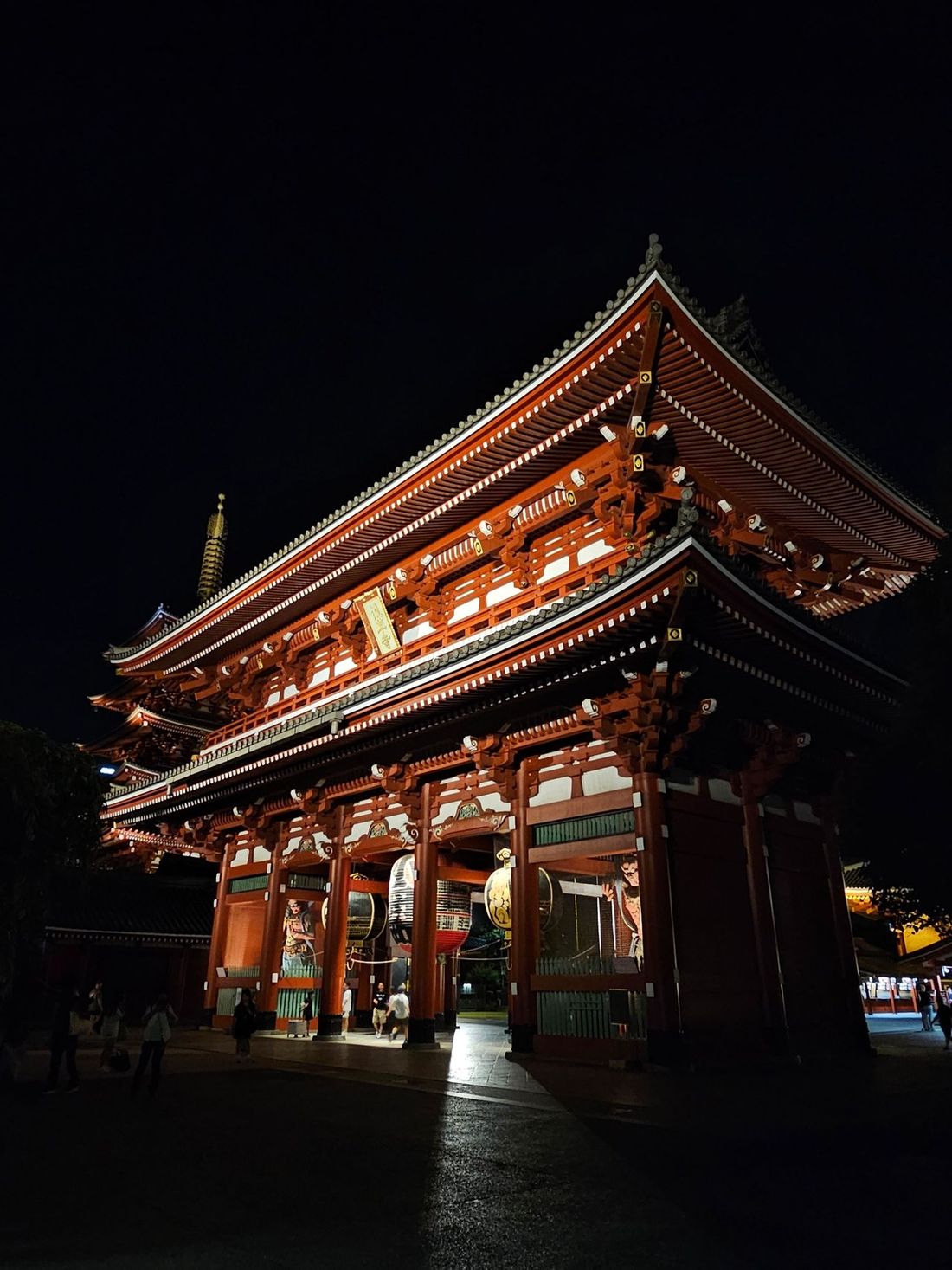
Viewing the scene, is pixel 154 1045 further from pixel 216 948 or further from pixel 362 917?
pixel 216 948

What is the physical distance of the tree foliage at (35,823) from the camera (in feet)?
25.0

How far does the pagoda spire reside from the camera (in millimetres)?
39594

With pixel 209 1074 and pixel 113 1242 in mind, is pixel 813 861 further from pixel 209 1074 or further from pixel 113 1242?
pixel 113 1242

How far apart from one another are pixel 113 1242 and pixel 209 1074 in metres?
8.75

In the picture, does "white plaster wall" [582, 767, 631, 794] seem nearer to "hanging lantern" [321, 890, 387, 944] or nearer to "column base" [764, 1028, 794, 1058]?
"column base" [764, 1028, 794, 1058]

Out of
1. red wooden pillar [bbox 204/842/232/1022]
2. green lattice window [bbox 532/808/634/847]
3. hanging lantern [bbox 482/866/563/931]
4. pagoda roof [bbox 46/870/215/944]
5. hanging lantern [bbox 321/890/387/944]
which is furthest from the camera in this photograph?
pagoda roof [bbox 46/870/215/944]

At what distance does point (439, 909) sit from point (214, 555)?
2900 centimetres

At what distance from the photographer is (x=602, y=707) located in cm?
1328

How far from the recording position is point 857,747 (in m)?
16.3

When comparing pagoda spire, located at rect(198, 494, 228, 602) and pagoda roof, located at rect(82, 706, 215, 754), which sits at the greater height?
pagoda spire, located at rect(198, 494, 228, 602)

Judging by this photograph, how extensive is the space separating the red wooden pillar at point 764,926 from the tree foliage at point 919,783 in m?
2.56

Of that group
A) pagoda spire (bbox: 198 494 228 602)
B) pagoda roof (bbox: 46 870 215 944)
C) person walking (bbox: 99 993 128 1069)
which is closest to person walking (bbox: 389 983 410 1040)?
person walking (bbox: 99 993 128 1069)

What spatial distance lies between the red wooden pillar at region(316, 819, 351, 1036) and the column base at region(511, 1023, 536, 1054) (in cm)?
607

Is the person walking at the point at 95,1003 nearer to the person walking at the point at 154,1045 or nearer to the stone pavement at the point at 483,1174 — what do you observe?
the stone pavement at the point at 483,1174
